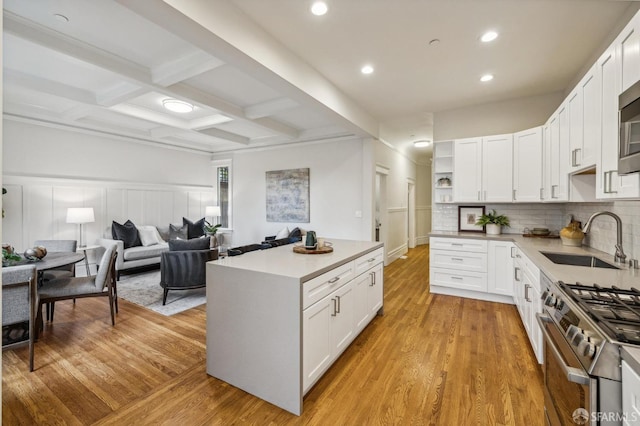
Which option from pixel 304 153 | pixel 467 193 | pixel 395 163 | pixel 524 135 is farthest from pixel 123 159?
pixel 524 135

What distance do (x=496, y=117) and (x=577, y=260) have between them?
2.64 meters

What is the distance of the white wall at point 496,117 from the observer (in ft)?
13.2

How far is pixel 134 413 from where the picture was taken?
1.85 meters

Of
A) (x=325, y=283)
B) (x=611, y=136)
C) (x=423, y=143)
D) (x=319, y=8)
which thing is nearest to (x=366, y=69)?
(x=319, y=8)

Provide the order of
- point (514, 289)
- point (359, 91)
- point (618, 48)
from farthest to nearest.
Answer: point (359, 91)
point (514, 289)
point (618, 48)

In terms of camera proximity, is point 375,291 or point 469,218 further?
point 469,218

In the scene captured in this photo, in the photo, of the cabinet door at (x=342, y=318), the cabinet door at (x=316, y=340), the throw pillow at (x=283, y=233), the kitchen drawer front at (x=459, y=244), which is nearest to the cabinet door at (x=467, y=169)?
the kitchen drawer front at (x=459, y=244)

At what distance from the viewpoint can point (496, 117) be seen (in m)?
4.31

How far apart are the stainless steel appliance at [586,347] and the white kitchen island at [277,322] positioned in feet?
4.34

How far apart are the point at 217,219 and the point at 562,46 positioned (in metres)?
7.40

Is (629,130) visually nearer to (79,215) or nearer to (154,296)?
(154,296)

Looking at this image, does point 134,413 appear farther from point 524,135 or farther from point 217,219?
point 217,219

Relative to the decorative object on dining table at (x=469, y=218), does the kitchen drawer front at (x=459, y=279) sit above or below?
below

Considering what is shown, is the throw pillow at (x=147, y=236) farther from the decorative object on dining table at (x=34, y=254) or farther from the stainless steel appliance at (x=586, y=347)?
the stainless steel appliance at (x=586, y=347)
